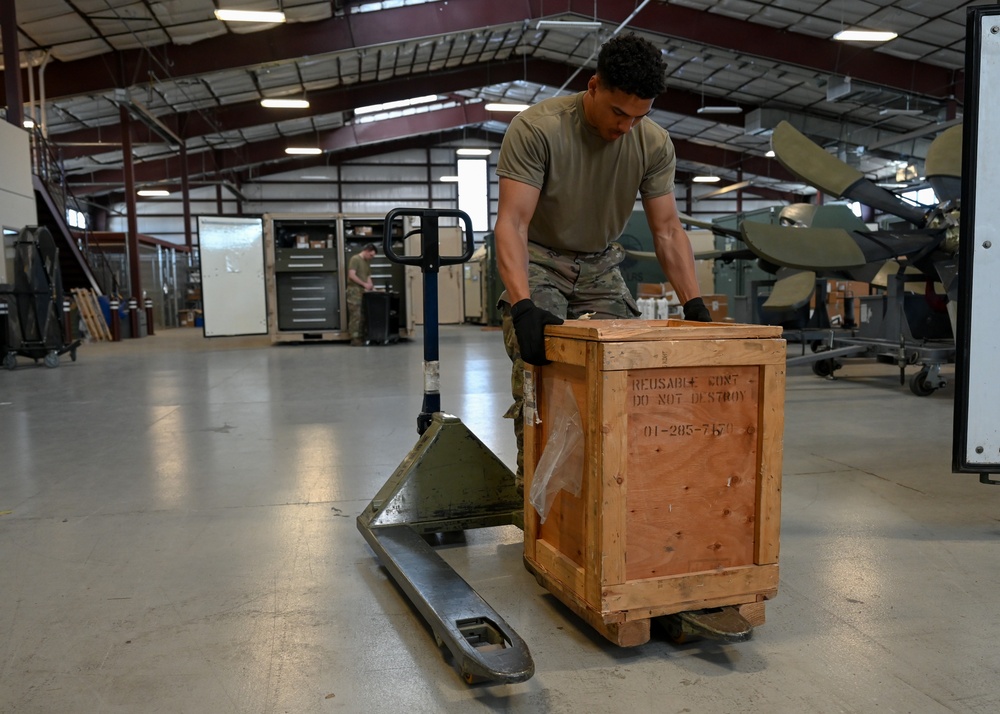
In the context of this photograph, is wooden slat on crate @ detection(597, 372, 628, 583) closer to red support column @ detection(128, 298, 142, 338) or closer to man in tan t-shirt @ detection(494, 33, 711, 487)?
man in tan t-shirt @ detection(494, 33, 711, 487)

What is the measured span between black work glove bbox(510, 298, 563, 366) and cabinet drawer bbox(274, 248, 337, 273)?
1005cm

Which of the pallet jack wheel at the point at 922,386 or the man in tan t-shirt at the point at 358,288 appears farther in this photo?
the man in tan t-shirt at the point at 358,288

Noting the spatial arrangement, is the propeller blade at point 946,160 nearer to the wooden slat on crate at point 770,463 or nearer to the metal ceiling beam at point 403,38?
the wooden slat on crate at point 770,463

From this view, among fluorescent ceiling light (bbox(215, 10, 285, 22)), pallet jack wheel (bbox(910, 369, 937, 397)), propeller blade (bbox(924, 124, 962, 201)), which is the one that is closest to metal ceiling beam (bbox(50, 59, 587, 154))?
fluorescent ceiling light (bbox(215, 10, 285, 22))

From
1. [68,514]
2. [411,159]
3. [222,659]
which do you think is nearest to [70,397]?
[68,514]

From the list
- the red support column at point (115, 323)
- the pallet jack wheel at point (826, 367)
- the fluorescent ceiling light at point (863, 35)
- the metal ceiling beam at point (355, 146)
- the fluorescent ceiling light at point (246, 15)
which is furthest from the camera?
the metal ceiling beam at point (355, 146)

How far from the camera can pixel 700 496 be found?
5.56ft

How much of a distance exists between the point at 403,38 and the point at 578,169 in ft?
43.6

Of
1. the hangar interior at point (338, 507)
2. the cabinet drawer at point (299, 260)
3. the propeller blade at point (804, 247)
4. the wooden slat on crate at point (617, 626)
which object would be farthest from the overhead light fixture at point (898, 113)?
the wooden slat on crate at point (617, 626)

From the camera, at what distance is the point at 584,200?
2268 mm

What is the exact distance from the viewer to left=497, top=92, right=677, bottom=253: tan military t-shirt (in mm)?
2162

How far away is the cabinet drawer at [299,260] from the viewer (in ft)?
37.2

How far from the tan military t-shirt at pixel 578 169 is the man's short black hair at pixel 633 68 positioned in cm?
23

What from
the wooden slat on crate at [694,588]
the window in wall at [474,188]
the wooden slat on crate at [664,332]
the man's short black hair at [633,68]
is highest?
the window in wall at [474,188]
